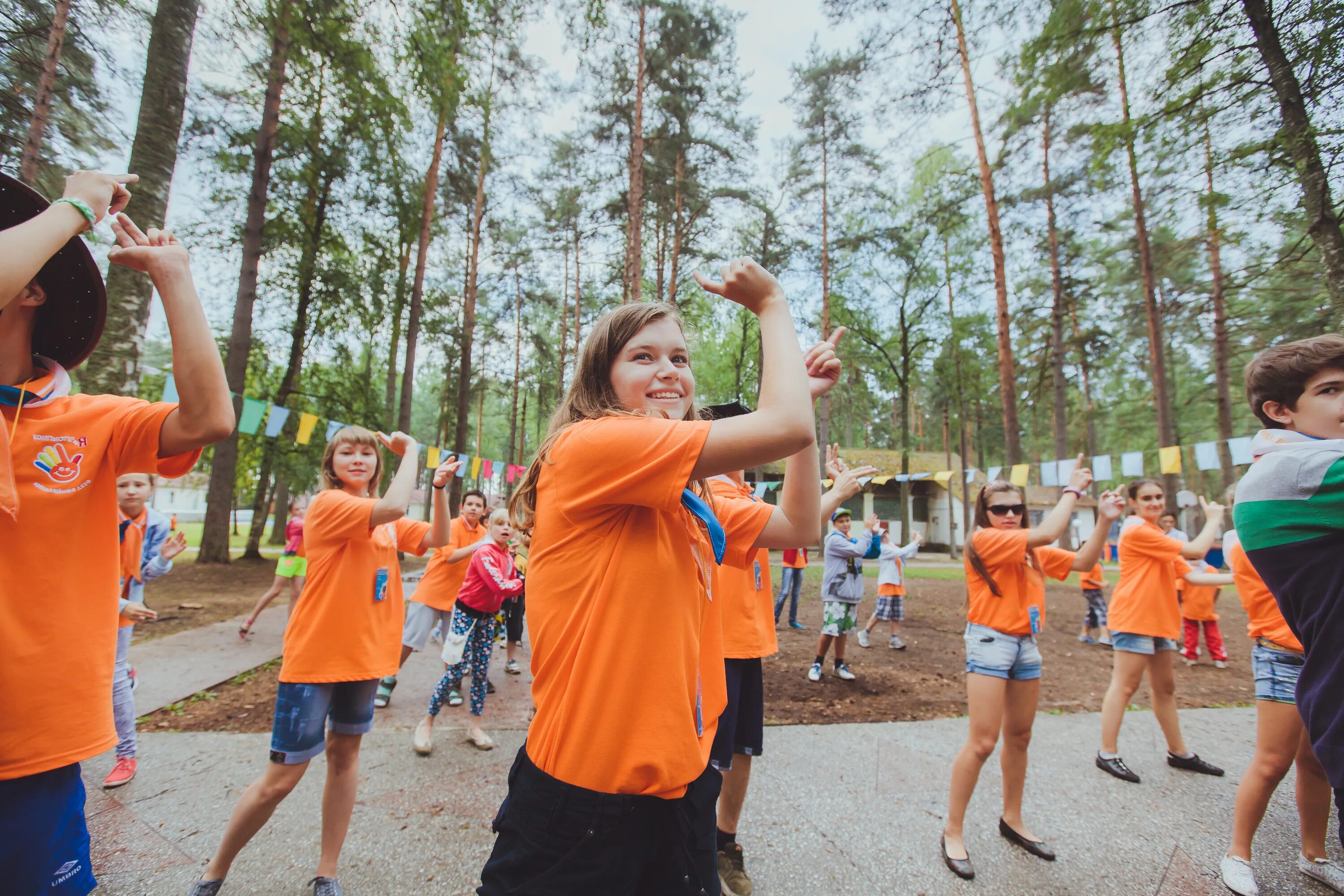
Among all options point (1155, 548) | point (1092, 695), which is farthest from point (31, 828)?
point (1092, 695)

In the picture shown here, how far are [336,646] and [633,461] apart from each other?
226 centimetres

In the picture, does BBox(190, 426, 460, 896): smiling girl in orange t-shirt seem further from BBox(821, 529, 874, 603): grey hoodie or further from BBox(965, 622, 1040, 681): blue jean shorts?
BBox(821, 529, 874, 603): grey hoodie

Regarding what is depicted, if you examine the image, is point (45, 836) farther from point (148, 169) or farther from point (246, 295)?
point (246, 295)

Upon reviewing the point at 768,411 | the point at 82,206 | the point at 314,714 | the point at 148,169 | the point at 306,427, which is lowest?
the point at 314,714

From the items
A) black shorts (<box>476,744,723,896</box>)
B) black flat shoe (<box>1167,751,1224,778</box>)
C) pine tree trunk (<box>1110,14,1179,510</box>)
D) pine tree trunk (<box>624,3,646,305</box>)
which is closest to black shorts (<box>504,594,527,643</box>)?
black shorts (<box>476,744,723,896</box>)

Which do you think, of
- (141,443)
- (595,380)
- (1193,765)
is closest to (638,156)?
(595,380)

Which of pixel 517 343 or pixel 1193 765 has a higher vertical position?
pixel 517 343

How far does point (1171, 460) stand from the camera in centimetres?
1069

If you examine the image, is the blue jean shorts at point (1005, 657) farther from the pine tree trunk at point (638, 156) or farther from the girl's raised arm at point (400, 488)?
the pine tree trunk at point (638, 156)

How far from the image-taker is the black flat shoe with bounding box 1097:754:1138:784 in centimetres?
396

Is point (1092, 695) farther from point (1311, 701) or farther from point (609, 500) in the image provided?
point (609, 500)

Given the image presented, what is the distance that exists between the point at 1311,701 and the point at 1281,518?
0.55 m

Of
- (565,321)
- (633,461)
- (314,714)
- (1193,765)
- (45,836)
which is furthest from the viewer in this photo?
(565,321)

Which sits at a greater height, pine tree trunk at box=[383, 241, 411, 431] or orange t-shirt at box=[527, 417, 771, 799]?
pine tree trunk at box=[383, 241, 411, 431]
